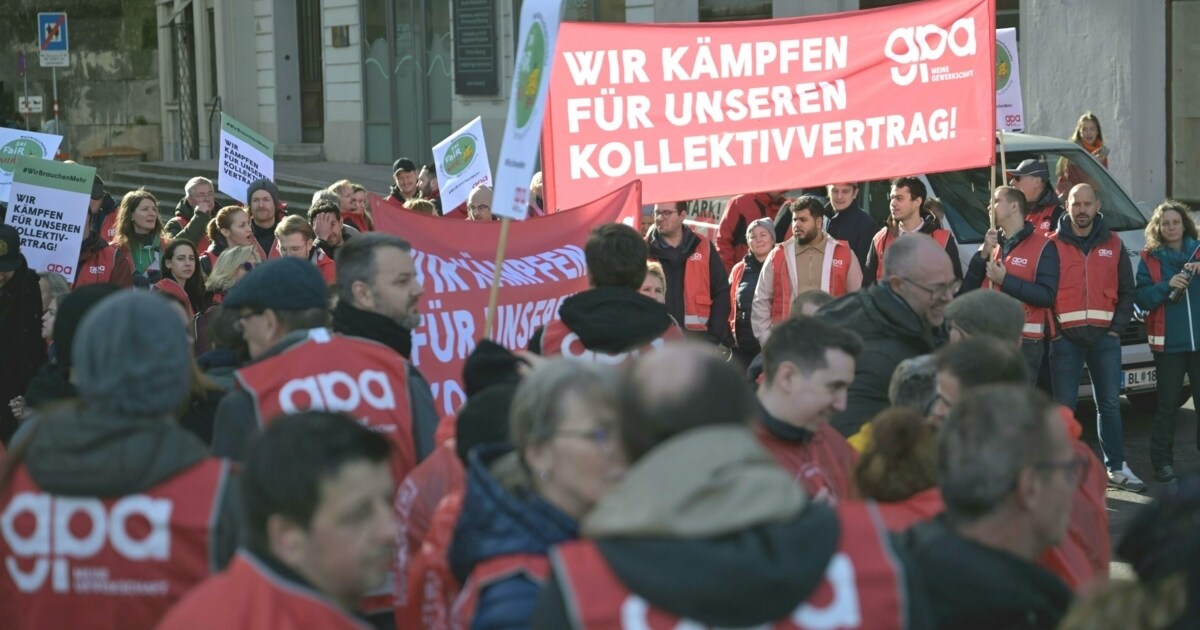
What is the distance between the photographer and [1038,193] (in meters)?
10.8

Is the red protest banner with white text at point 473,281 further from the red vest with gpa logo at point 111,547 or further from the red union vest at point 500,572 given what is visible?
the red union vest at point 500,572

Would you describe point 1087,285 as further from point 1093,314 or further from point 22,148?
point 22,148

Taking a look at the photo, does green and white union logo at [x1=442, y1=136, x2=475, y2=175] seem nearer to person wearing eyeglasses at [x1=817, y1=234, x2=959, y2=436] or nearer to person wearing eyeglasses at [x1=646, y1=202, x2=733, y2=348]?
person wearing eyeglasses at [x1=646, y1=202, x2=733, y2=348]

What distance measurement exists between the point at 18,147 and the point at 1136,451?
9.16m

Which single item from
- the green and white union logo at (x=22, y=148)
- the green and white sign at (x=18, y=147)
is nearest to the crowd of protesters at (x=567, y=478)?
the green and white sign at (x=18, y=147)

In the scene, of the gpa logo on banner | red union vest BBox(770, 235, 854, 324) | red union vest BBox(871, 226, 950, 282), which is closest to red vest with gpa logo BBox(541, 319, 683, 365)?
the gpa logo on banner

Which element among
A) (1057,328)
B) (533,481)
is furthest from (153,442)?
(1057,328)

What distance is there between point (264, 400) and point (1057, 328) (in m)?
6.36

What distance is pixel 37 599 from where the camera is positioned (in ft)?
11.5

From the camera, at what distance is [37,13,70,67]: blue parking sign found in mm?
23062

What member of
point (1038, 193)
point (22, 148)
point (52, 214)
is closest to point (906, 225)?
point (1038, 193)

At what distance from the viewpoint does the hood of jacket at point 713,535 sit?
2562mm

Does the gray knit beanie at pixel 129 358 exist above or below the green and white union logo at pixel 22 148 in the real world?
below

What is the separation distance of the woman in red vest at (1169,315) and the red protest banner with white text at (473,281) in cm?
430
